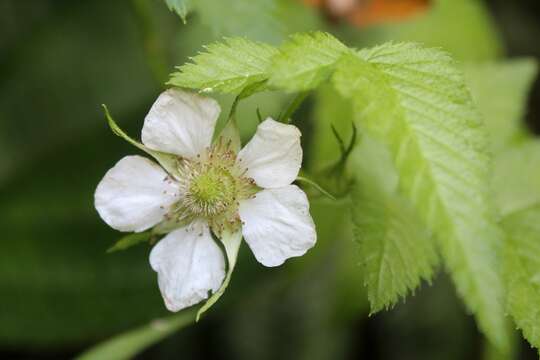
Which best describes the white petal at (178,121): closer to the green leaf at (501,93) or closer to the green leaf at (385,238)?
the green leaf at (385,238)

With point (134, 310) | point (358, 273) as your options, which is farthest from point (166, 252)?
point (134, 310)

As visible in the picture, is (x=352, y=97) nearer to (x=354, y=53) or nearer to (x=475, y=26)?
(x=354, y=53)

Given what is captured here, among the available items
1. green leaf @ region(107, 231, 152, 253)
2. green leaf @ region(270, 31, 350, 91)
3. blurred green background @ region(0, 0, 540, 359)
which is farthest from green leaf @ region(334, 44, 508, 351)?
blurred green background @ region(0, 0, 540, 359)

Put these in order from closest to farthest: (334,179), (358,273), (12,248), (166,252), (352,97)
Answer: (352,97) < (166,252) < (334,179) < (358,273) < (12,248)

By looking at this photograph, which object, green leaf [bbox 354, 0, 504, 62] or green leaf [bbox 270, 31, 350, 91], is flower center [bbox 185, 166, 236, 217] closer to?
green leaf [bbox 270, 31, 350, 91]

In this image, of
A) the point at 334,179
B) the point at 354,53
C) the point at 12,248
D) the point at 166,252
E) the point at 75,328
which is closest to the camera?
the point at 354,53

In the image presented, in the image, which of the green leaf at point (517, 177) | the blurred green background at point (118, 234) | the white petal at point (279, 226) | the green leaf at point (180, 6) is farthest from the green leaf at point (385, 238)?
the blurred green background at point (118, 234)
